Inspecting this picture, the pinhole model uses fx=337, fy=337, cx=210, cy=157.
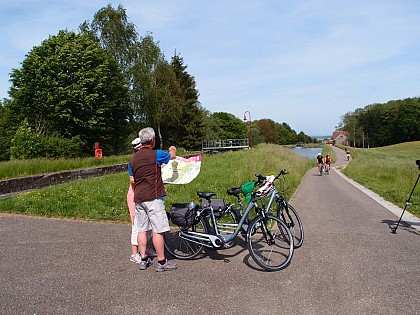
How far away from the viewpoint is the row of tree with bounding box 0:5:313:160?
1042 inches

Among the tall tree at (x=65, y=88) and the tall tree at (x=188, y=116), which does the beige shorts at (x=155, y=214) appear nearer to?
the tall tree at (x=65, y=88)

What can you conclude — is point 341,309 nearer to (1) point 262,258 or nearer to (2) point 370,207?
(1) point 262,258

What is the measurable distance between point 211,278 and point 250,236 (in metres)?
0.75

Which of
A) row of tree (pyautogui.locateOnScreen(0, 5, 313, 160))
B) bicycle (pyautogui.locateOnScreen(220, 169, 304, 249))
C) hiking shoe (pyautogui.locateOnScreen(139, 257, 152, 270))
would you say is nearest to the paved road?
hiking shoe (pyautogui.locateOnScreen(139, 257, 152, 270))

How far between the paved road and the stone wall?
4599 mm

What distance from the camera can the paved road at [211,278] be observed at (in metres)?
3.46

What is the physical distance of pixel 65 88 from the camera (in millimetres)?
26609

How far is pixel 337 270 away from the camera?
4.35 metres

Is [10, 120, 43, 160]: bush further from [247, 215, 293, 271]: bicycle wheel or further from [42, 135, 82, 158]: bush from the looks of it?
[247, 215, 293, 271]: bicycle wheel

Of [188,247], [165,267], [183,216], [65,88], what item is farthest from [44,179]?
[65,88]

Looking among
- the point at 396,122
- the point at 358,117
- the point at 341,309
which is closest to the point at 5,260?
the point at 341,309

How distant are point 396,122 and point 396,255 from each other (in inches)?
4534

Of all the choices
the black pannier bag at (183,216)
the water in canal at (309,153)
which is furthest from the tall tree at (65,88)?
the water in canal at (309,153)

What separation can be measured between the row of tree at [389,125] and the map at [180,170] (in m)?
112
